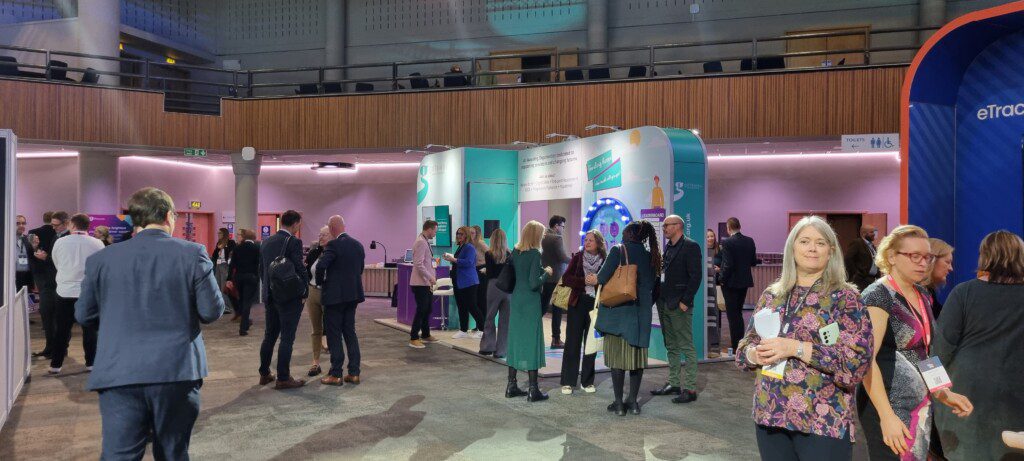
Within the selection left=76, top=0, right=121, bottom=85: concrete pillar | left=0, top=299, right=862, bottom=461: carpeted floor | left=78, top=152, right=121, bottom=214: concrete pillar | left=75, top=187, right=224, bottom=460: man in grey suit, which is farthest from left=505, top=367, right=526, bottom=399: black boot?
left=76, top=0, right=121, bottom=85: concrete pillar

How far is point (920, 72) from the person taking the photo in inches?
188

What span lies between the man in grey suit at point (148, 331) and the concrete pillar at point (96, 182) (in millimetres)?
13835

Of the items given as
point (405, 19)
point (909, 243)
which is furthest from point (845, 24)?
point (909, 243)

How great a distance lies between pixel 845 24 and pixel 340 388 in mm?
13108

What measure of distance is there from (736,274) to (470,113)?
680 cm

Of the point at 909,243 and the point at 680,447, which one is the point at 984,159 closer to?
the point at 909,243

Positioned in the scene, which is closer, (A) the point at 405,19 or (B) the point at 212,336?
(B) the point at 212,336

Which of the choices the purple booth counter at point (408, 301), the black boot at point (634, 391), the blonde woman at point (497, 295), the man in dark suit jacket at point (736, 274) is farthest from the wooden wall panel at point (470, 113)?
the black boot at point (634, 391)

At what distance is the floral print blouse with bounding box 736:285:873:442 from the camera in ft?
8.07

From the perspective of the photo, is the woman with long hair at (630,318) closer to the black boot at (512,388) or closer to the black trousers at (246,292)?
the black boot at (512,388)

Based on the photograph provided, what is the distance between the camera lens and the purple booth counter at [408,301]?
10.8 meters

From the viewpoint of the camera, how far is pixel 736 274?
27.8 ft

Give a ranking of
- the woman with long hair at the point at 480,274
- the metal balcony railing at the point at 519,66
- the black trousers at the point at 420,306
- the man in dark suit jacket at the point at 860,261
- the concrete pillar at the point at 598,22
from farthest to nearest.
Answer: the concrete pillar at the point at 598,22 → the metal balcony railing at the point at 519,66 → the woman with long hair at the point at 480,274 → the black trousers at the point at 420,306 → the man in dark suit jacket at the point at 860,261

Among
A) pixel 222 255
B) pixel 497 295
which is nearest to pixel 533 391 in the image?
pixel 497 295
